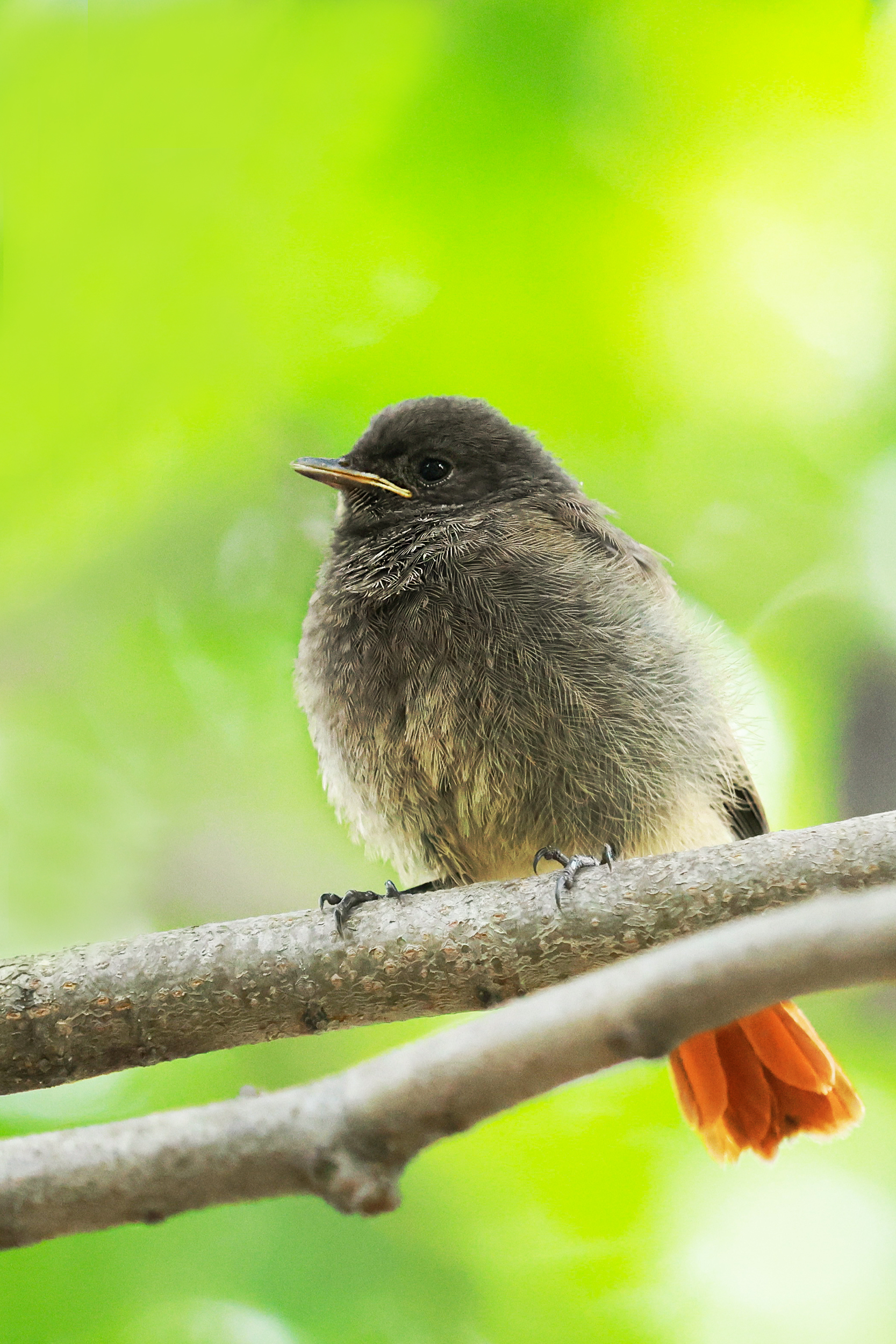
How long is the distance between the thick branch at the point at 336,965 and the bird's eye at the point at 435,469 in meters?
2.17

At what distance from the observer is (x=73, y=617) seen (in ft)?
19.9

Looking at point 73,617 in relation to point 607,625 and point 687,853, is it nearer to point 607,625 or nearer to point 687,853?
point 607,625

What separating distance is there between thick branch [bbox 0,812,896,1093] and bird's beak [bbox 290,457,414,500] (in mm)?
2058

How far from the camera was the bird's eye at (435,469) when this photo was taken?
16.2 ft

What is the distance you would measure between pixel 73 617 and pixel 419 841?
2599mm

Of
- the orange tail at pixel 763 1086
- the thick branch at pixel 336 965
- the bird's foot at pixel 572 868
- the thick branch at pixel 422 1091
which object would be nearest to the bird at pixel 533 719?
the orange tail at pixel 763 1086

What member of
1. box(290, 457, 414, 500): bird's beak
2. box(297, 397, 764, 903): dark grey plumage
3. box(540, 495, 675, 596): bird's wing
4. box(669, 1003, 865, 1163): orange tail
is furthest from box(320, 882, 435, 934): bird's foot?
box(290, 457, 414, 500): bird's beak

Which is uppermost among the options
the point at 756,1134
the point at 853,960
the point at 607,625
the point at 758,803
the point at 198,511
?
the point at 198,511

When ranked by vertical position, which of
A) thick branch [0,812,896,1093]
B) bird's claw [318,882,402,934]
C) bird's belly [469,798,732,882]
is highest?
bird's belly [469,798,732,882]

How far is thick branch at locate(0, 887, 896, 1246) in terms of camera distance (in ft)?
5.42

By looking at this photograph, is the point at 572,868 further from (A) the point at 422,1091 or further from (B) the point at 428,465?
(B) the point at 428,465

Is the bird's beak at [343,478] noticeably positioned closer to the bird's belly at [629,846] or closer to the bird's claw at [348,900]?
the bird's belly at [629,846]

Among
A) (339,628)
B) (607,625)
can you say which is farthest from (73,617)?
(607,625)

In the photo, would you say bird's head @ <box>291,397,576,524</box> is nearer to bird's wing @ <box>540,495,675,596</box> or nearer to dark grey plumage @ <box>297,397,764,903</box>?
dark grey plumage @ <box>297,397,764,903</box>
